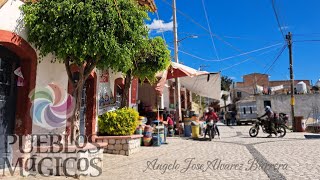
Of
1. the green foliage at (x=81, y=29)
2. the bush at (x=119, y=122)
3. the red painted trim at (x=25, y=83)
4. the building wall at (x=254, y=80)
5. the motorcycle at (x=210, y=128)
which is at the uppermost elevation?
the building wall at (x=254, y=80)

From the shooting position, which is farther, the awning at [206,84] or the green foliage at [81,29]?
the awning at [206,84]

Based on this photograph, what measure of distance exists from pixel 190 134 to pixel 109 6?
11.3 meters

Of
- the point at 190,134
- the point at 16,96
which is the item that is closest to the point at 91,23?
the point at 16,96

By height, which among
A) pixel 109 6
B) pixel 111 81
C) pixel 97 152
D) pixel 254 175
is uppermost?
pixel 109 6

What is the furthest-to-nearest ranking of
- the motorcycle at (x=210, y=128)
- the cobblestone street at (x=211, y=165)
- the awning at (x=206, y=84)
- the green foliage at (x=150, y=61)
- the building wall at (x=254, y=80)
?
the building wall at (x=254, y=80) < the awning at (x=206, y=84) < the motorcycle at (x=210, y=128) < the green foliage at (x=150, y=61) < the cobblestone street at (x=211, y=165)

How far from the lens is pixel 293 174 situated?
6.47 meters

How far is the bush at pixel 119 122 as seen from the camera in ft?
32.0

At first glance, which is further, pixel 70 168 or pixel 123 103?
pixel 123 103

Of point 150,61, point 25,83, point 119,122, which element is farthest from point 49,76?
point 150,61

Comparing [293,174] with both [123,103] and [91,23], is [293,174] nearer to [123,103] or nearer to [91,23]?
[91,23]

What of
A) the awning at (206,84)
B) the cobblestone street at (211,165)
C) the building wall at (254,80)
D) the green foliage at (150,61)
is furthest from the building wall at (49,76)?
the building wall at (254,80)

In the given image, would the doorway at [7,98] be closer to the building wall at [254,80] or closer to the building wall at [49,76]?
the building wall at [49,76]

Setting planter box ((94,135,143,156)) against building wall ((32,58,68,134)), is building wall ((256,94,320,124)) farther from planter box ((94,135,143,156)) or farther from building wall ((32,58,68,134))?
building wall ((32,58,68,134))

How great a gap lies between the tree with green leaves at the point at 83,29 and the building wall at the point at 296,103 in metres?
34.7
